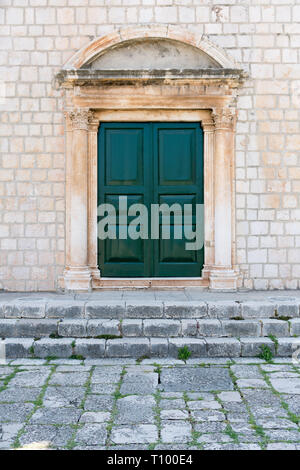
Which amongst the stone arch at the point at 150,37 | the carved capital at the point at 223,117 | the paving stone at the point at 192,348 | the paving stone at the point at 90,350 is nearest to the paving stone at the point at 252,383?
the paving stone at the point at 192,348

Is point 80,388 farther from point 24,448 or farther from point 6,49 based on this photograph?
point 6,49

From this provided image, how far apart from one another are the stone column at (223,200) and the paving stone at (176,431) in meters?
2.96

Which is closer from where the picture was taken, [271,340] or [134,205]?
[271,340]

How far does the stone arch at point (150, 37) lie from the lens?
5715 millimetres

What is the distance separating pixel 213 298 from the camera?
17.3ft

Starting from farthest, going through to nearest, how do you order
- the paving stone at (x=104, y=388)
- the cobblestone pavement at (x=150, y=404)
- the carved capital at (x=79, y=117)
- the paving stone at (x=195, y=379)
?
the carved capital at (x=79, y=117), the paving stone at (x=195, y=379), the paving stone at (x=104, y=388), the cobblestone pavement at (x=150, y=404)

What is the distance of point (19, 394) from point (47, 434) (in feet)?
2.49

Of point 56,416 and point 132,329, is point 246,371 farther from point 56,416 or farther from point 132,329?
point 56,416

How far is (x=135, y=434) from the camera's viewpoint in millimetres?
2797

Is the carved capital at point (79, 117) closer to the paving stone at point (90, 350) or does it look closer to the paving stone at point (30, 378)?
the paving stone at point (90, 350)

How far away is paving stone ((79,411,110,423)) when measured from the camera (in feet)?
9.79

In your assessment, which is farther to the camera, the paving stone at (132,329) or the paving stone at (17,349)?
the paving stone at (132,329)

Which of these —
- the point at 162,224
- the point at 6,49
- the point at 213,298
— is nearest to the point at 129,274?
the point at 162,224
